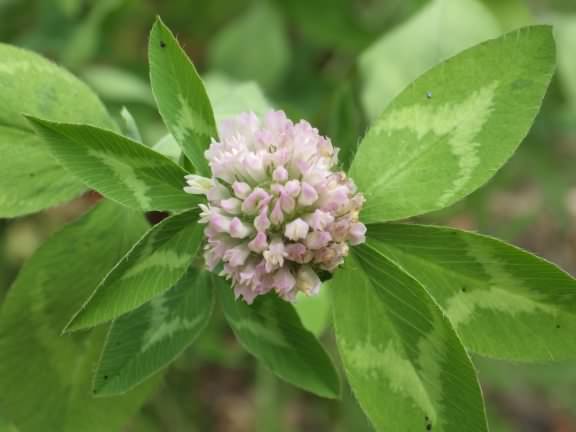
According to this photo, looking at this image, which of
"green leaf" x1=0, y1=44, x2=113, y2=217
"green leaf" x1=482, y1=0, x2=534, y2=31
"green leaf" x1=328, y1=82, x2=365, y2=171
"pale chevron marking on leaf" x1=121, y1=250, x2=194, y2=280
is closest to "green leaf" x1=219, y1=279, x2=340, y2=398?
"pale chevron marking on leaf" x1=121, y1=250, x2=194, y2=280

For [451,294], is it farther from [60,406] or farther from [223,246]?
[60,406]

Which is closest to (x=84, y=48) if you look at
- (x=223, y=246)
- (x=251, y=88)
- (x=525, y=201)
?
(x=251, y=88)

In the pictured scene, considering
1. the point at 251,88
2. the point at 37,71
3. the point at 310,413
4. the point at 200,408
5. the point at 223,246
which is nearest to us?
the point at 223,246

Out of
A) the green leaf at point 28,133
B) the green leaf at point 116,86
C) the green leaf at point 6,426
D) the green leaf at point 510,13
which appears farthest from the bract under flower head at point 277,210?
the green leaf at point 510,13

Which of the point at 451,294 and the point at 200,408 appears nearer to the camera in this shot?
the point at 451,294

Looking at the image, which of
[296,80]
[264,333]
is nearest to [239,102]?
[264,333]

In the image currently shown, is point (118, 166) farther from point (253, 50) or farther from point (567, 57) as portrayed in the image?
point (567, 57)

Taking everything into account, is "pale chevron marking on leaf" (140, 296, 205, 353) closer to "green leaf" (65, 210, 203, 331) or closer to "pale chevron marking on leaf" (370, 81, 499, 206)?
"green leaf" (65, 210, 203, 331)
